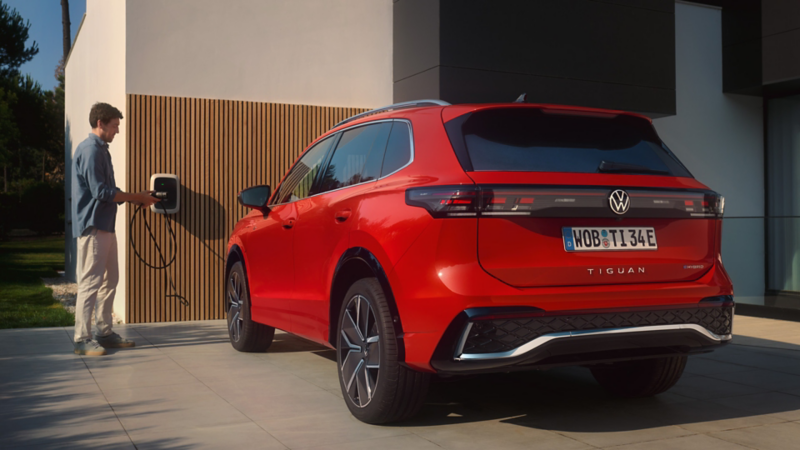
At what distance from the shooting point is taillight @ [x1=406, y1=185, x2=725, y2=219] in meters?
3.49

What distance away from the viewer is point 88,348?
6543 millimetres

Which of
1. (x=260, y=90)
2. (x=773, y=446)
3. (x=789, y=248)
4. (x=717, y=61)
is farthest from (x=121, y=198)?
(x=717, y=61)

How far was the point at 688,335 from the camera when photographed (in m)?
3.76

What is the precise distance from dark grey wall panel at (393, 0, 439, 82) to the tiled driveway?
4.20m

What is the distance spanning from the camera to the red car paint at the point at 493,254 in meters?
3.49

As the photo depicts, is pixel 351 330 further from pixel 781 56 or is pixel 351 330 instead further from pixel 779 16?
pixel 779 16

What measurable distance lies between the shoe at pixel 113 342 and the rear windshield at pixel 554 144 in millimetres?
4424

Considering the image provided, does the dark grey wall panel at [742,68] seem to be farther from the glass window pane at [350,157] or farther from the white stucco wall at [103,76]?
the white stucco wall at [103,76]

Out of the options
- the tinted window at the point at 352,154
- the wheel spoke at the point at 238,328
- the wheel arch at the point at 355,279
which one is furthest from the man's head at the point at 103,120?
the wheel arch at the point at 355,279

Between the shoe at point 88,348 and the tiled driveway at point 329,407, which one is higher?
the shoe at point 88,348

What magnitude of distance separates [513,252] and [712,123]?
390 inches

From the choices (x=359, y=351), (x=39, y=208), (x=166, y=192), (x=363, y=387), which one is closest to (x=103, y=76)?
(x=166, y=192)

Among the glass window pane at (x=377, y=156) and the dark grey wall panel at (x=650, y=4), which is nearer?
the glass window pane at (x=377, y=156)

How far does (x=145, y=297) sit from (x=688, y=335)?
6.56 m
